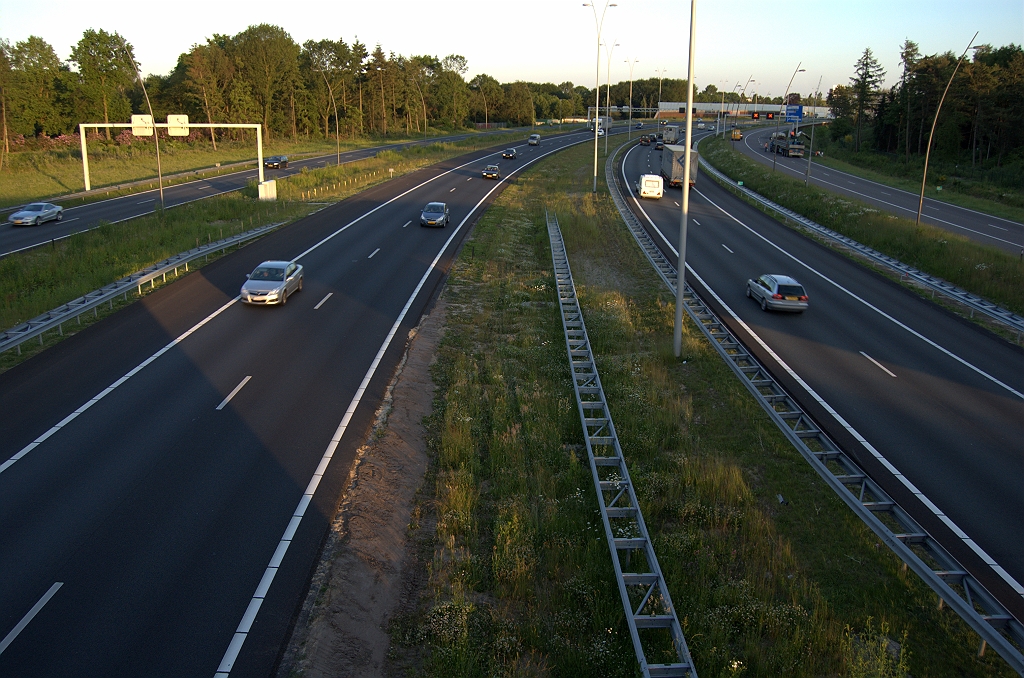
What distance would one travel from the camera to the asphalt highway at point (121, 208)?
38.4 metres

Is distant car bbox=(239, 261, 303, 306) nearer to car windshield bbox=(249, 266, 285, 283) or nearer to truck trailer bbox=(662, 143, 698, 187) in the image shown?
car windshield bbox=(249, 266, 285, 283)

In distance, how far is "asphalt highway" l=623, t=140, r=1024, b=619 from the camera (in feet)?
43.7

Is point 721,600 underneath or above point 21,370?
underneath

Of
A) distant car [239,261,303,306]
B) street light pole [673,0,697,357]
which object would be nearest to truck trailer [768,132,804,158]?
street light pole [673,0,697,357]

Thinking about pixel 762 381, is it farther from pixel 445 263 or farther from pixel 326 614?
pixel 445 263

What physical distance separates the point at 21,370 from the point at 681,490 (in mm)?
17722

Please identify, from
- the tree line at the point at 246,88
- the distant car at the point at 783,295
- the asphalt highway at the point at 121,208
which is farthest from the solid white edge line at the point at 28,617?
the tree line at the point at 246,88

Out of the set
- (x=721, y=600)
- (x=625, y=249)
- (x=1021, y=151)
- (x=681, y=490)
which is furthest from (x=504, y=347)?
(x=1021, y=151)

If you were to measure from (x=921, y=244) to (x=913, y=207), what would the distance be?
23.9 metres

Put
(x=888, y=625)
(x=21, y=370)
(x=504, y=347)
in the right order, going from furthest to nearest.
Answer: (x=504, y=347), (x=21, y=370), (x=888, y=625)

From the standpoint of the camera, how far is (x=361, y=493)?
1360 centimetres

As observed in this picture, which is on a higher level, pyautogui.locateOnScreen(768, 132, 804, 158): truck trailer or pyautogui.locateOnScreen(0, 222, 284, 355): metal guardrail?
pyautogui.locateOnScreen(768, 132, 804, 158): truck trailer

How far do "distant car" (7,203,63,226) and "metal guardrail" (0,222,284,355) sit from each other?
1558 cm

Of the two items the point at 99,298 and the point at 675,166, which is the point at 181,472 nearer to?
the point at 99,298
